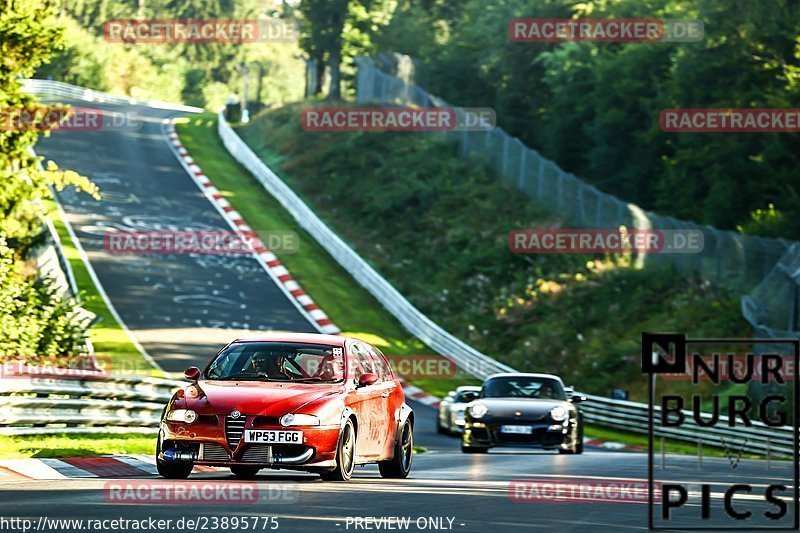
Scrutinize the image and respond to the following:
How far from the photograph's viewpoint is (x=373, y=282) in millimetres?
45969

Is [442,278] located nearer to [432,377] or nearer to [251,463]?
[432,377]

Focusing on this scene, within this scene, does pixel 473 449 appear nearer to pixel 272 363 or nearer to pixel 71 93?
pixel 272 363

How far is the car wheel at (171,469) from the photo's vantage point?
13.8m

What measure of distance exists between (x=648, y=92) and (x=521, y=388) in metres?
36.7

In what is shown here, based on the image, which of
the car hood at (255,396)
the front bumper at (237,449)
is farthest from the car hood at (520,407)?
the front bumper at (237,449)

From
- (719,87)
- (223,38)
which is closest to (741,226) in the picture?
(719,87)

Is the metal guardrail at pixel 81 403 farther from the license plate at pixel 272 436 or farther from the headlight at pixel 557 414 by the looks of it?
the headlight at pixel 557 414

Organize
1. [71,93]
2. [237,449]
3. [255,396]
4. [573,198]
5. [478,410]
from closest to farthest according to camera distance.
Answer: [237,449] < [255,396] < [478,410] < [573,198] < [71,93]

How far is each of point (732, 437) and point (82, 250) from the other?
70.5 feet

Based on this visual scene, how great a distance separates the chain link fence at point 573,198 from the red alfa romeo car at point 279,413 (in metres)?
22.7

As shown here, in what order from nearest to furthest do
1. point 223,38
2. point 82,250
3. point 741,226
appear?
point 82,250
point 741,226
point 223,38

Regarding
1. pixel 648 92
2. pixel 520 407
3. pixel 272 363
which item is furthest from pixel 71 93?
pixel 272 363

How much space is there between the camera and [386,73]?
235 feet

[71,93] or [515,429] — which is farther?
[71,93]
